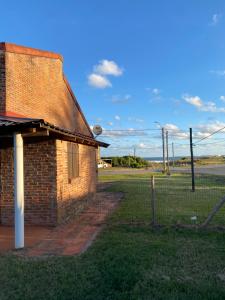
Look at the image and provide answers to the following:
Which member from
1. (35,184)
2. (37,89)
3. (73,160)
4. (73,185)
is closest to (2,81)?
(37,89)

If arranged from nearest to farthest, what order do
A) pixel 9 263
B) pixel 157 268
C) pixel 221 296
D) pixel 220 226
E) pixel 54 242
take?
pixel 221 296
pixel 157 268
pixel 9 263
pixel 54 242
pixel 220 226

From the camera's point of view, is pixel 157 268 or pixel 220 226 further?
pixel 220 226

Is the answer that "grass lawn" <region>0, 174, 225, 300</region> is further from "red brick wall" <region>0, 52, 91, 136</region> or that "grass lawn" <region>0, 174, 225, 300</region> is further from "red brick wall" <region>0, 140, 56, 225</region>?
"red brick wall" <region>0, 52, 91, 136</region>

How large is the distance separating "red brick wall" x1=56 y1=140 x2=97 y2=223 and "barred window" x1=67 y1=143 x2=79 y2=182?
0.22 metres

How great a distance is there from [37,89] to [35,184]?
3.76 m

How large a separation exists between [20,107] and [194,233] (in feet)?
20.5

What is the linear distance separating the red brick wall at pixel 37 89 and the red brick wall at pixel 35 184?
1.55 meters

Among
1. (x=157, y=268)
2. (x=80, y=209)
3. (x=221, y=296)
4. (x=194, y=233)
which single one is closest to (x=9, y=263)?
(x=157, y=268)

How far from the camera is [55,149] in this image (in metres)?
8.89

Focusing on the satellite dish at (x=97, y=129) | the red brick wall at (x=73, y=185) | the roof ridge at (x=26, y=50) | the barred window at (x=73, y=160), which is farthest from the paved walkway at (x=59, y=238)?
the satellite dish at (x=97, y=129)

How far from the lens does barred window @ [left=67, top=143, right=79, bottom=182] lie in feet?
A: 34.8

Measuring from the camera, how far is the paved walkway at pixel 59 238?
6.43 meters

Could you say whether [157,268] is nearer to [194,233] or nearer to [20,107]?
[194,233]

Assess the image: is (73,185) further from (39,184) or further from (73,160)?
(39,184)
